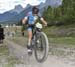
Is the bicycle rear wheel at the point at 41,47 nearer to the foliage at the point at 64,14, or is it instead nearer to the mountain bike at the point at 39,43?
the mountain bike at the point at 39,43

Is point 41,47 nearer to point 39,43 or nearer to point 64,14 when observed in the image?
point 39,43

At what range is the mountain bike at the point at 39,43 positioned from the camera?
9.03 m

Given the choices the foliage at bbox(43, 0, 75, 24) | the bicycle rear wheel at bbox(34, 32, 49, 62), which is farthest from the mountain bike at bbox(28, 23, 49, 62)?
the foliage at bbox(43, 0, 75, 24)

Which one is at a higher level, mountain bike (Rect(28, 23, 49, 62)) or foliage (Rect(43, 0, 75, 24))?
mountain bike (Rect(28, 23, 49, 62))

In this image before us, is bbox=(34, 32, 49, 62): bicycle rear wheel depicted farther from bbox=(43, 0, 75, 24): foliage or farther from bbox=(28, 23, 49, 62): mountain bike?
bbox=(43, 0, 75, 24): foliage

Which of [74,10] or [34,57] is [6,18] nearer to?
[74,10]

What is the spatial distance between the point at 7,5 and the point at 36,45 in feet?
31.5

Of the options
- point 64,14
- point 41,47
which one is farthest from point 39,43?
point 64,14

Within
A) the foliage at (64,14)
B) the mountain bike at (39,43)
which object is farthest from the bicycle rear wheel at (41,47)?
the foliage at (64,14)

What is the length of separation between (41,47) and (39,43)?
0.13 metres

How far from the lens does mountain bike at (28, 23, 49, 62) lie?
9026mm

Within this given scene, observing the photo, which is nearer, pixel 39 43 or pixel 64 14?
pixel 39 43

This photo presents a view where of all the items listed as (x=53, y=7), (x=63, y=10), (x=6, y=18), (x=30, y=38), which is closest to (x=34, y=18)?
(x=30, y=38)

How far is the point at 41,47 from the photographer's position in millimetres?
9234
